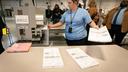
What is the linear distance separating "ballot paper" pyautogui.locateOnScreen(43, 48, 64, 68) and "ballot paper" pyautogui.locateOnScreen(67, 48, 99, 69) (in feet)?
0.44

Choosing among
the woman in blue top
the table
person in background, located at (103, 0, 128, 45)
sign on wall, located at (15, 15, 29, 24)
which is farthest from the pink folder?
person in background, located at (103, 0, 128, 45)

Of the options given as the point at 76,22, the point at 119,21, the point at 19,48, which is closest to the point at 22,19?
the point at 19,48

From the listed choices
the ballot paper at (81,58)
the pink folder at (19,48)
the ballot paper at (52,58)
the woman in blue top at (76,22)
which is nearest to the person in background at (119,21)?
the woman in blue top at (76,22)

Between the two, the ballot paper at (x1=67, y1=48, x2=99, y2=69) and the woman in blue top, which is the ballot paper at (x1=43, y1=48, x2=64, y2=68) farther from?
the woman in blue top

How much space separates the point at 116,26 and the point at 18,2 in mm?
3350

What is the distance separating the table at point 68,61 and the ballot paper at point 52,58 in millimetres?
36

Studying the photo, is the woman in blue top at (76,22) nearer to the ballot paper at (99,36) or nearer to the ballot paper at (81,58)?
the ballot paper at (99,36)

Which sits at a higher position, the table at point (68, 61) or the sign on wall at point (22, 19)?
the sign on wall at point (22, 19)

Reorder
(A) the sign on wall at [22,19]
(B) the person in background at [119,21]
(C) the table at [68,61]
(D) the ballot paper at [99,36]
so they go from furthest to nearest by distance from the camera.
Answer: (B) the person in background at [119,21]
(A) the sign on wall at [22,19]
(D) the ballot paper at [99,36]
(C) the table at [68,61]

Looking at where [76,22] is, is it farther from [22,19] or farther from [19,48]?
[19,48]

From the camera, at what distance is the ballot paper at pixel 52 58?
4.36 ft

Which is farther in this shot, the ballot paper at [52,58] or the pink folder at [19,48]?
the pink folder at [19,48]

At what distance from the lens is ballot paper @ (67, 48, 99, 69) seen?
4.41ft

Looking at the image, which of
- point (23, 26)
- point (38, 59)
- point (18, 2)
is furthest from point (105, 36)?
point (18, 2)
